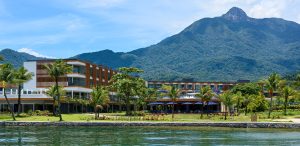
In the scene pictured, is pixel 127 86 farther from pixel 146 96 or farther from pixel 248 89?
pixel 248 89

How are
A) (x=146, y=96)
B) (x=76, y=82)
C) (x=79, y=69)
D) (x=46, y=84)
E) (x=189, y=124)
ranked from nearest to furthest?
(x=189, y=124) < (x=46, y=84) < (x=76, y=82) < (x=79, y=69) < (x=146, y=96)

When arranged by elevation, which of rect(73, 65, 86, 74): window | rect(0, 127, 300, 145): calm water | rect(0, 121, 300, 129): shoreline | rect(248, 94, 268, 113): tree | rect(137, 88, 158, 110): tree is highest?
rect(73, 65, 86, 74): window

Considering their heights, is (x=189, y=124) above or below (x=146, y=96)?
below

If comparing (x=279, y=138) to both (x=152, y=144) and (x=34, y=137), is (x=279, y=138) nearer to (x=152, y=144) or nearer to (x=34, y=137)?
(x=152, y=144)

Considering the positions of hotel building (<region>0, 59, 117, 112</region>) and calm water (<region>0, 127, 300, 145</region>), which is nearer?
calm water (<region>0, 127, 300, 145</region>)

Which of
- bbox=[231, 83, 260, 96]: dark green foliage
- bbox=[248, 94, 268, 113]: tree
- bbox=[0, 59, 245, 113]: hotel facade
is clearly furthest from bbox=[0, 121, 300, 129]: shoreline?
bbox=[231, 83, 260, 96]: dark green foliage

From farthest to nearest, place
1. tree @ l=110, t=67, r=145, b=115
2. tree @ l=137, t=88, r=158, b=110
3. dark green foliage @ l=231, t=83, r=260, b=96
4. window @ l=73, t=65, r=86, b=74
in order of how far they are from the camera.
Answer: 1. dark green foliage @ l=231, t=83, r=260, b=96
2. window @ l=73, t=65, r=86, b=74
3. tree @ l=137, t=88, r=158, b=110
4. tree @ l=110, t=67, r=145, b=115

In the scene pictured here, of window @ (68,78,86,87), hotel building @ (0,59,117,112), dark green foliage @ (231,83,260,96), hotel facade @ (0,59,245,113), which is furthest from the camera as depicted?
dark green foliage @ (231,83,260,96)

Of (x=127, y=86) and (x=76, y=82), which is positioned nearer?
(x=127, y=86)

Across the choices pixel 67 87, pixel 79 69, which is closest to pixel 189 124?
pixel 67 87

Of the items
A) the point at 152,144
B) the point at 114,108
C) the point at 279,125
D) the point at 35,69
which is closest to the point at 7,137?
the point at 152,144

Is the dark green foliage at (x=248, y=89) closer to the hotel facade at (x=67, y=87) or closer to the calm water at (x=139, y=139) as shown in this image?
the hotel facade at (x=67, y=87)

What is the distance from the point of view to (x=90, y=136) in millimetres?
57094

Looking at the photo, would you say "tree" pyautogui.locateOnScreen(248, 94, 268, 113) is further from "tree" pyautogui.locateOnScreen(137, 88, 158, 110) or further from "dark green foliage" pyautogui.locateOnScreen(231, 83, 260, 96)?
"dark green foliage" pyautogui.locateOnScreen(231, 83, 260, 96)
